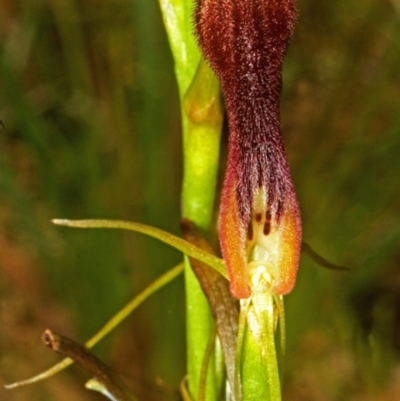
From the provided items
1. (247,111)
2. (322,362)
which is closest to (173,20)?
(247,111)

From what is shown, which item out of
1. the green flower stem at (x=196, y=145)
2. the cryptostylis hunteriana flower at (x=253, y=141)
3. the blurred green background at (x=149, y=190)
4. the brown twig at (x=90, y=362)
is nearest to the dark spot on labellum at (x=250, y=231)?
the cryptostylis hunteriana flower at (x=253, y=141)

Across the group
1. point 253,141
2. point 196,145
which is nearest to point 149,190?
point 196,145

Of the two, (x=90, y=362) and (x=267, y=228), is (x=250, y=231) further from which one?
(x=90, y=362)

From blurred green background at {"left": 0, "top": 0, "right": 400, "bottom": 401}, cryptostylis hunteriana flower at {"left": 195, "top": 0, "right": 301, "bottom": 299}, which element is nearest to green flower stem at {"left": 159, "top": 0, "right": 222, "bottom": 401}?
cryptostylis hunteriana flower at {"left": 195, "top": 0, "right": 301, "bottom": 299}

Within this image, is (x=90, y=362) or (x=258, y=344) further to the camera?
(x=90, y=362)

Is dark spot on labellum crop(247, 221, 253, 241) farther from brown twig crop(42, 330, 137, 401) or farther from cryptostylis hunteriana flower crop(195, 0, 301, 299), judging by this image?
brown twig crop(42, 330, 137, 401)

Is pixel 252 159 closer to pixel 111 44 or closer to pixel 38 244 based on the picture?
pixel 38 244
